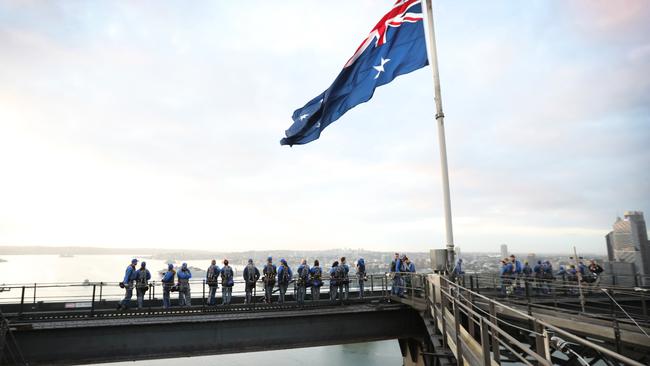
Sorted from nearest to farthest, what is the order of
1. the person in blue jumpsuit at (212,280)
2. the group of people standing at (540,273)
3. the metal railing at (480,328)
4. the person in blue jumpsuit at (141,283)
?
the metal railing at (480,328), the person in blue jumpsuit at (141,283), the person in blue jumpsuit at (212,280), the group of people standing at (540,273)

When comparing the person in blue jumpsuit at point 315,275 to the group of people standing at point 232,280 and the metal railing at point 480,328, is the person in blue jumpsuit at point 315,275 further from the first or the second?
the metal railing at point 480,328

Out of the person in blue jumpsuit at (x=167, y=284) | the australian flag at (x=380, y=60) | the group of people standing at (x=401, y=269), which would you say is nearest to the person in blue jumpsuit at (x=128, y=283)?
the person in blue jumpsuit at (x=167, y=284)

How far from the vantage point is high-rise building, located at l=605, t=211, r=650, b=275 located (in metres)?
72.8

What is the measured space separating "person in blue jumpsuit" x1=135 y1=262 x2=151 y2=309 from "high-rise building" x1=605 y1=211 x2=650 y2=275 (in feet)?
230

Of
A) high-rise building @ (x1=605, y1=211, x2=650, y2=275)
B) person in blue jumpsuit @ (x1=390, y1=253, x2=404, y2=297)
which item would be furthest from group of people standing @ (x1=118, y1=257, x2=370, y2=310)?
high-rise building @ (x1=605, y1=211, x2=650, y2=275)

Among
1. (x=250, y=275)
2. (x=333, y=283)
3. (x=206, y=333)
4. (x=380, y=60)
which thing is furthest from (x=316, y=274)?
(x=380, y=60)

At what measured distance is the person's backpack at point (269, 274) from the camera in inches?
637

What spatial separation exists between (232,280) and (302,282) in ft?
9.66

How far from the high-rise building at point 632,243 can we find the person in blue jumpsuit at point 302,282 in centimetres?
6425

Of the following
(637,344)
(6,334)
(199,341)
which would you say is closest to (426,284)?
(637,344)

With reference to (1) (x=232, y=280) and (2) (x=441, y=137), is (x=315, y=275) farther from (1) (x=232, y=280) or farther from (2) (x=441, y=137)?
(2) (x=441, y=137)

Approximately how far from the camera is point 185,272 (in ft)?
48.7

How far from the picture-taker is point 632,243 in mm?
86438

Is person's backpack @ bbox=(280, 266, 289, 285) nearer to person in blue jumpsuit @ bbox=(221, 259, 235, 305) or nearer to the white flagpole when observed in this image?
person in blue jumpsuit @ bbox=(221, 259, 235, 305)
